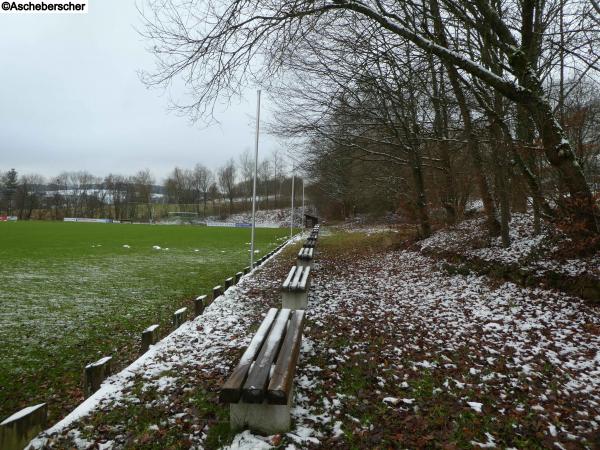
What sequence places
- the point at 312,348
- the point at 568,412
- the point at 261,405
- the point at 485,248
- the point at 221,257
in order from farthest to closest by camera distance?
the point at 221,257 → the point at 485,248 → the point at 312,348 → the point at 568,412 → the point at 261,405

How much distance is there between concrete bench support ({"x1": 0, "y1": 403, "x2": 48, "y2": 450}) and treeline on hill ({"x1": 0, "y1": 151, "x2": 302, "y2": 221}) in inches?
3088

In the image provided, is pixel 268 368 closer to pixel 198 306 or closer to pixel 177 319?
pixel 177 319

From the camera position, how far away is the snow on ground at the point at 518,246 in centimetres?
697

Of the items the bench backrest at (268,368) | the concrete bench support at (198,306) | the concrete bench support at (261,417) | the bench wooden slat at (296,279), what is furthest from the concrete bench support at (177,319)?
the concrete bench support at (261,417)

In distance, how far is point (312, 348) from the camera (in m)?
4.92

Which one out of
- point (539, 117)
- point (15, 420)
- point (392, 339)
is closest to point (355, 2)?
point (539, 117)

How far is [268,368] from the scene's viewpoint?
10.3 feet

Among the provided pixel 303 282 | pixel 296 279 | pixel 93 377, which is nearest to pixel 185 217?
pixel 296 279

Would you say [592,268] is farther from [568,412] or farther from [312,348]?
[312,348]

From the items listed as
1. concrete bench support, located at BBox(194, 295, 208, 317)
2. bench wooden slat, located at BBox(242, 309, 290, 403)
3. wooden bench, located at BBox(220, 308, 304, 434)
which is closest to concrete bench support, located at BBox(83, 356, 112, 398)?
wooden bench, located at BBox(220, 308, 304, 434)

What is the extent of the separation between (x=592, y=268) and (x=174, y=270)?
12.0m

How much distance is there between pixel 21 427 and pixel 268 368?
198cm

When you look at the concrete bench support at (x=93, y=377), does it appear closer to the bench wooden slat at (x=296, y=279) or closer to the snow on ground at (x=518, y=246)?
the bench wooden slat at (x=296, y=279)

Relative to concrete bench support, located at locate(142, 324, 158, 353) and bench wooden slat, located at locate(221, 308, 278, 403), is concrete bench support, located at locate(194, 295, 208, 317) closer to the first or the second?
concrete bench support, located at locate(142, 324, 158, 353)
